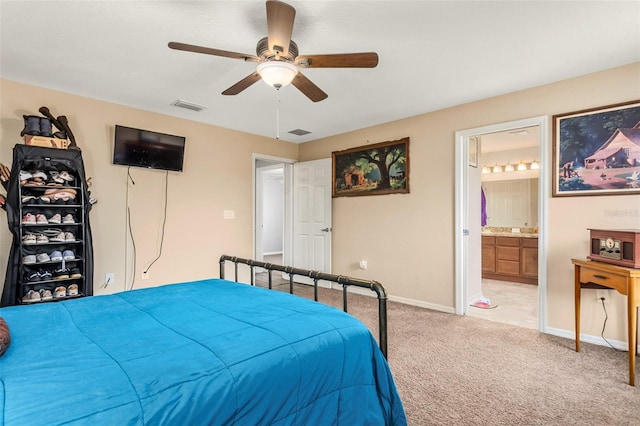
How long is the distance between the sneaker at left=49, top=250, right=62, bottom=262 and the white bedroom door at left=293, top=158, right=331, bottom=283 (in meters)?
3.21

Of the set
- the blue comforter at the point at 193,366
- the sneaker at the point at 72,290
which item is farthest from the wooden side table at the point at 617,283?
the sneaker at the point at 72,290

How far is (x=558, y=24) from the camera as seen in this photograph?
220 centimetres

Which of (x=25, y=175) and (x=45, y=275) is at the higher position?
(x=25, y=175)

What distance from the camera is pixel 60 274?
2994mm

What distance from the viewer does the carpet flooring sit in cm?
188

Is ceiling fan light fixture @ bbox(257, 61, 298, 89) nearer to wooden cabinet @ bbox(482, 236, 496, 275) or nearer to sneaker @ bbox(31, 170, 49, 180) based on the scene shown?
sneaker @ bbox(31, 170, 49, 180)

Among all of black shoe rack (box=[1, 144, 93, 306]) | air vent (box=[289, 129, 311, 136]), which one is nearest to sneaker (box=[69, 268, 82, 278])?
black shoe rack (box=[1, 144, 93, 306])

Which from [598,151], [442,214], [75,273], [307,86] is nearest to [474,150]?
[442,214]

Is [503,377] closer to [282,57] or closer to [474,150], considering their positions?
[282,57]

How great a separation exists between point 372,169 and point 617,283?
2881mm

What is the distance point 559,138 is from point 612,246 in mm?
1119

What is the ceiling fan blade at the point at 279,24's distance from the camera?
1655mm

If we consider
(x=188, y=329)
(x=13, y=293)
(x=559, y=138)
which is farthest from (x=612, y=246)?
(x=13, y=293)

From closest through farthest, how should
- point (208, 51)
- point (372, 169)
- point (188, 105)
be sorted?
point (208, 51) < point (188, 105) < point (372, 169)
